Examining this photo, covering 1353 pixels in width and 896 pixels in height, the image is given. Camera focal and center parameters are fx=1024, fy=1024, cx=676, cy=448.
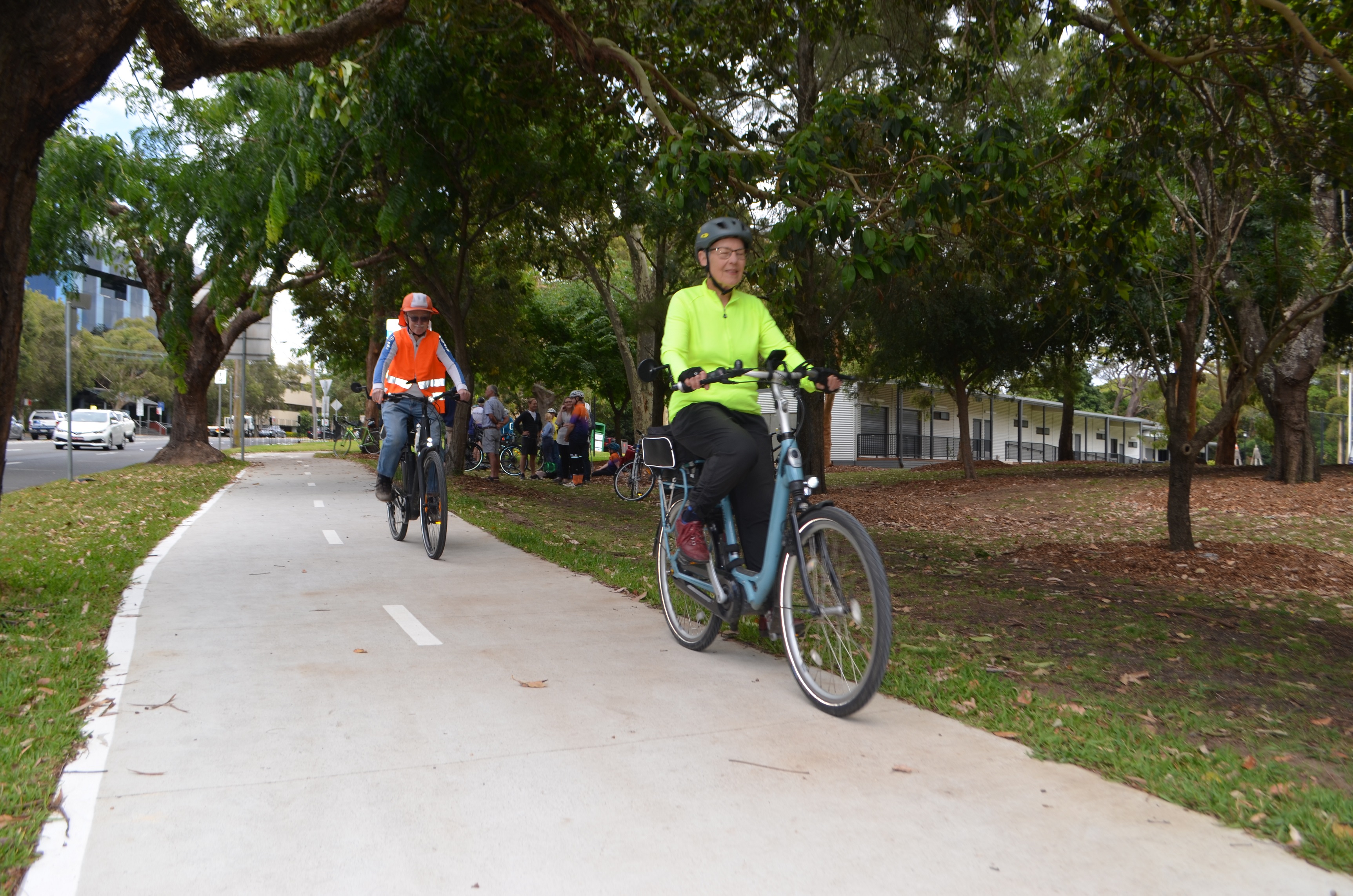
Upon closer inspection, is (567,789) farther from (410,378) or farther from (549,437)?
(549,437)

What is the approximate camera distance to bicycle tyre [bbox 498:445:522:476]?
80.7 ft

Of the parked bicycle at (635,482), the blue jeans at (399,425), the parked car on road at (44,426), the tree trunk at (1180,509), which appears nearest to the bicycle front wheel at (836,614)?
the blue jeans at (399,425)

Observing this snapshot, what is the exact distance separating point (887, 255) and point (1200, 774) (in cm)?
442

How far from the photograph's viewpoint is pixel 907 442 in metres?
50.5

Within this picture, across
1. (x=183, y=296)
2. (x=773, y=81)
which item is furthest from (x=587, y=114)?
(x=183, y=296)

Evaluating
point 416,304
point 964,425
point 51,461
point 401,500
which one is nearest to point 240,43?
point 416,304

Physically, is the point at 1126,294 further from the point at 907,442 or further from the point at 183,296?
the point at 907,442

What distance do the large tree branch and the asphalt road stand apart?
5.82 meters

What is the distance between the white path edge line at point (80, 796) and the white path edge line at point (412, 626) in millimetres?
1402

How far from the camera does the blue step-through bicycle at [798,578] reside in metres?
4.12

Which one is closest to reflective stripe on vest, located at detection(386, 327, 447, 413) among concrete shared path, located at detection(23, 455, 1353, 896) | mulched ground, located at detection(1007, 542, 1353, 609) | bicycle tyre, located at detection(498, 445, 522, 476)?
concrete shared path, located at detection(23, 455, 1353, 896)

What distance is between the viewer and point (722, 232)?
5.10 m

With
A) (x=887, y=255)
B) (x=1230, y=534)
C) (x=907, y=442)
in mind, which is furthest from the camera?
(x=907, y=442)

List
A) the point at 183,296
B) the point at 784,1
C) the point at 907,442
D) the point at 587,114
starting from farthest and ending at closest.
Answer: the point at 907,442, the point at 183,296, the point at 587,114, the point at 784,1
